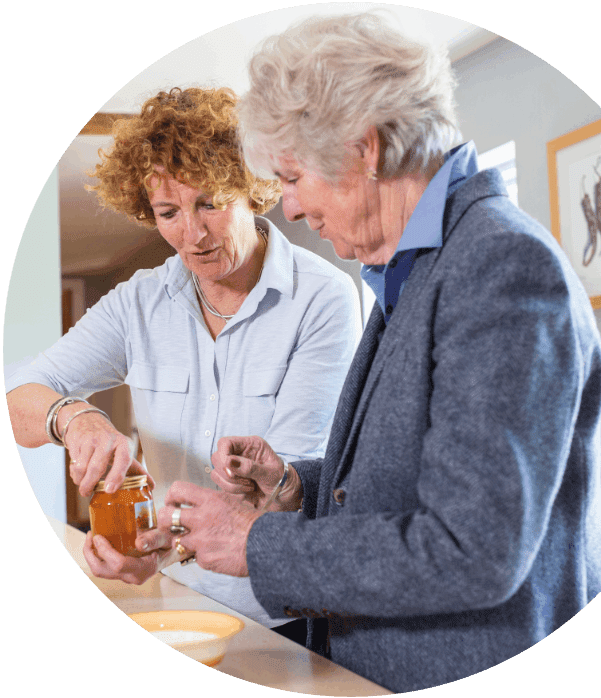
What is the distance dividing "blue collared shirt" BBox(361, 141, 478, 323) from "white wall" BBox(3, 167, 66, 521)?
608mm

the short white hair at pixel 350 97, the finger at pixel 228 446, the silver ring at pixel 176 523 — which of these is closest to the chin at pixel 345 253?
the short white hair at pixel 350 97

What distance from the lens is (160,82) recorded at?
117cm

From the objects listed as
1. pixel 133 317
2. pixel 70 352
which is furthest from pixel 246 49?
pixel 70 352

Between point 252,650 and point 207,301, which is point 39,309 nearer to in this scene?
point 207,301

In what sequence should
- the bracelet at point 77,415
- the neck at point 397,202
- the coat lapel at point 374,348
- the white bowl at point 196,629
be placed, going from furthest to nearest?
1. the bracelet at point 77,415
2. the white bowl at point 196,629
3. the neck at point 397,202
4. the coat lapel at point 374,348

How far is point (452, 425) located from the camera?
732mm

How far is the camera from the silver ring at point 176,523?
3.11 ft

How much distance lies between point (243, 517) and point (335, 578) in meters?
0.16

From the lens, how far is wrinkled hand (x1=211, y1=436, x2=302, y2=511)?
1.08 metres

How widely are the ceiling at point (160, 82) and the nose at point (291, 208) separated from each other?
0.62ft

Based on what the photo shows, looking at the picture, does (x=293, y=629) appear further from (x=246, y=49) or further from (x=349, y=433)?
(x=246, y=49)

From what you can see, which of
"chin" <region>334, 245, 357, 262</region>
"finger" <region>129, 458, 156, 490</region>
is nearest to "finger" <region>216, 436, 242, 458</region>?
"finger" <region>129, 458, 156, 490</region>

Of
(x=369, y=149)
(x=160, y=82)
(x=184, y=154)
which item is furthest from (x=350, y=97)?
(x=160, y=82)

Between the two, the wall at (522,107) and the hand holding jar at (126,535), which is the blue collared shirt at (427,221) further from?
the hand holding jar at (126,535)
